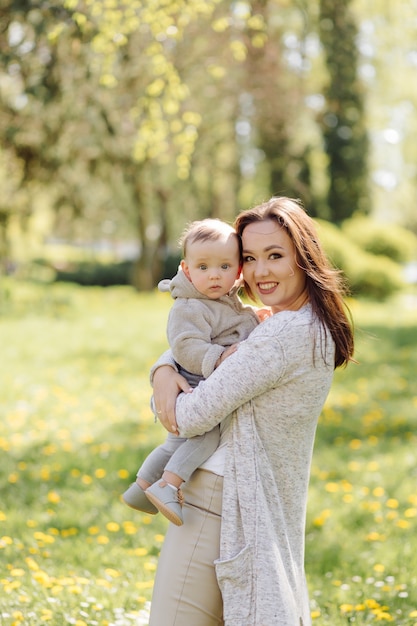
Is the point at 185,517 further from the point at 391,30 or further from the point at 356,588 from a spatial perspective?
the point at 391,30

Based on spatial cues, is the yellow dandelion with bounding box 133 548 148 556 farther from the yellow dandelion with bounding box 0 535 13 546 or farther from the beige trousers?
the beige trousers

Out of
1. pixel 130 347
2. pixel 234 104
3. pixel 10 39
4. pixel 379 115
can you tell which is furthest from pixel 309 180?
pixel 10 39

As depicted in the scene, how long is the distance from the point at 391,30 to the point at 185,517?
1881 cm

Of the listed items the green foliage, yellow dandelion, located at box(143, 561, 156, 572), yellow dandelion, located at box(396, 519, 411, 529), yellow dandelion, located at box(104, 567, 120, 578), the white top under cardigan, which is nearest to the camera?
the white top under cardigan

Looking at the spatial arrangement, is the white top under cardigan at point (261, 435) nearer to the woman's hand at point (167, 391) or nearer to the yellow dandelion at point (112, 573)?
the woman's hand at point (167, 391)

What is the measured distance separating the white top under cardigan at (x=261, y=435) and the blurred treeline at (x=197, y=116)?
88 cm

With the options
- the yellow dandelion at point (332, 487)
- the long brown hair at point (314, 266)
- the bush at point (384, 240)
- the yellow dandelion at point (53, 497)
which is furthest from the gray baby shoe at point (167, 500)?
the bush at point (384, 240)

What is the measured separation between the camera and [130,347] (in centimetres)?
1216


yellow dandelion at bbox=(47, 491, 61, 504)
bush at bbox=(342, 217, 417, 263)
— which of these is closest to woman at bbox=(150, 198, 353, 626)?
yellow dandelion at bbox=(47, 491, 61, 504)

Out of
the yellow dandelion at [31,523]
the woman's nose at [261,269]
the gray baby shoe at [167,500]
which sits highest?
the woman's nose at [261,269]

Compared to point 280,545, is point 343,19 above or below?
above

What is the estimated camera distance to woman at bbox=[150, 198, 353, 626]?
230cm

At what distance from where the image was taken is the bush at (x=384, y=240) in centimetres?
2228

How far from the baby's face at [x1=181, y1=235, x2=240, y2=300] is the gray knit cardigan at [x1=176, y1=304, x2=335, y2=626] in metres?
0.22
